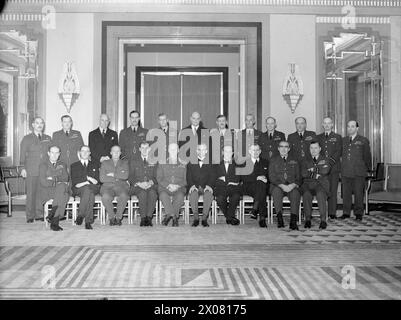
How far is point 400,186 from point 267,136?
7.04ft

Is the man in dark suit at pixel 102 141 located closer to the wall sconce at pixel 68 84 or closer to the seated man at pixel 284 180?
the wall sconce at pixel 68 84

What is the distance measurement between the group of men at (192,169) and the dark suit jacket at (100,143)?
1 cm

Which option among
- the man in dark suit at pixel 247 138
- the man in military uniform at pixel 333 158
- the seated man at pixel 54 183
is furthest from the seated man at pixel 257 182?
the seated man at pixel 54 183

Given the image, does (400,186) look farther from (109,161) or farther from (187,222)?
(109,161)

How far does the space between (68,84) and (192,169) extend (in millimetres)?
2571

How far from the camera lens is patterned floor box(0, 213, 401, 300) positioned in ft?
9.54

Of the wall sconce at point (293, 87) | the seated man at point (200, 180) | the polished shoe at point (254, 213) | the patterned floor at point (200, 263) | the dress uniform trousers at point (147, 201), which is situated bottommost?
the patterned floor at point (200, 263)

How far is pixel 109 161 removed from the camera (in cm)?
596

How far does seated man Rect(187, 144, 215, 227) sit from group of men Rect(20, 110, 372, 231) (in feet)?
0.04

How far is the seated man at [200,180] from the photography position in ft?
18.9

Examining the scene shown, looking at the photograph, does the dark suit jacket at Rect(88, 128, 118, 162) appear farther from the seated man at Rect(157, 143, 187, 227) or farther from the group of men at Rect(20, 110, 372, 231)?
the seated man at Rect(157, 143, 187, 227)

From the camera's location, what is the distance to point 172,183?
591 cm

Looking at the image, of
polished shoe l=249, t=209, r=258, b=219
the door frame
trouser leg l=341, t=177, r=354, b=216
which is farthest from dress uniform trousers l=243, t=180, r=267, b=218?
the door frame
